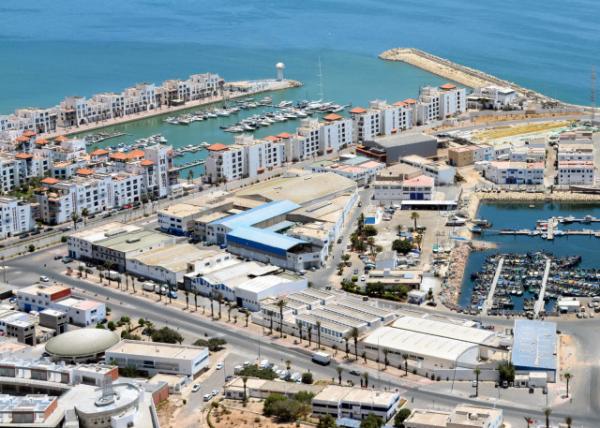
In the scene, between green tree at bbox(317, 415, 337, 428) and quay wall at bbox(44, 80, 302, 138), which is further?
quay wall at bbox(44, 80, 302, 138)

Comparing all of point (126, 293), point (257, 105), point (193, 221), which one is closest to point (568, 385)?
point (126, 293)

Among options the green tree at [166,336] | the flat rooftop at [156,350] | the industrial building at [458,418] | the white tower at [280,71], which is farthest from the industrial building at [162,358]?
the white tower at [280,71]

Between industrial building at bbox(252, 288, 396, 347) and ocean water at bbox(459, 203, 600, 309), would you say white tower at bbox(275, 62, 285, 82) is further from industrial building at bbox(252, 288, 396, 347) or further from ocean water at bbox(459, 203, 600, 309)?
industrial building at bbox(252, 288, 396, 347)

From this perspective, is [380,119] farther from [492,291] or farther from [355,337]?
[355,337]

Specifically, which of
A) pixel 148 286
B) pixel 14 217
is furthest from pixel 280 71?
pixel 148 286

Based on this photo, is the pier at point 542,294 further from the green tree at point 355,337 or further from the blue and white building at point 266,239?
the blue and white building at point 266,239

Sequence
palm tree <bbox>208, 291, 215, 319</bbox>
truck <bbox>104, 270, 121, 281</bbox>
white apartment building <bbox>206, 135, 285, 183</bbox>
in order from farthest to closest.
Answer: white apartment building <bbox>206, 135, 285, 183</bbox> < truck <bbox>104, 270, 121, 281</bbox> < palm tree <bbox>208, 291, 215, 319</bbox>

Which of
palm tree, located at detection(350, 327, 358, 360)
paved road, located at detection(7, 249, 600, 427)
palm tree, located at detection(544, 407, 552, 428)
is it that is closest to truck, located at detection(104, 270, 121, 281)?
paved road, located at detection(7, 249, 600, 427)
